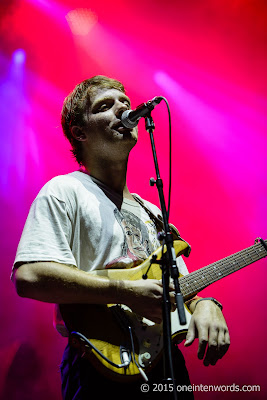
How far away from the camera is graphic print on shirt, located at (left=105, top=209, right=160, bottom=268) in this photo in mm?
1839

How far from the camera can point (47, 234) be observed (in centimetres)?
163

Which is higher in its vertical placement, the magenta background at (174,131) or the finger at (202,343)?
the magenta background at (174,131)

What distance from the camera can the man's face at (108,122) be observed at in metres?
2.20

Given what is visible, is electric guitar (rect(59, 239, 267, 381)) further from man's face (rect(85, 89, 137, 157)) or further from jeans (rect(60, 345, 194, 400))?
man's face (rect(85, 89, 137, 157))

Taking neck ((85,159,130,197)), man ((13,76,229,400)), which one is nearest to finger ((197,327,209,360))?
man ((13,76,229,400))

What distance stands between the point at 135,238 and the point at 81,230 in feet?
1.06

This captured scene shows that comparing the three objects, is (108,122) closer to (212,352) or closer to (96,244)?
(96,244)

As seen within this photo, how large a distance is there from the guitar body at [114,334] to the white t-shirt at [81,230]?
159 mm

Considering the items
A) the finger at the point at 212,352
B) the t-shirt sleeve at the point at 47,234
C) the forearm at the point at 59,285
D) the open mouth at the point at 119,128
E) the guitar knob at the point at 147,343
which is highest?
the open mouth at the point at 119,128

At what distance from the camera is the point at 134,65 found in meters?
4.02

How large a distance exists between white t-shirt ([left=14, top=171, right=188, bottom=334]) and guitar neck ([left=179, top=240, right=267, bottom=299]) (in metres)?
0.27

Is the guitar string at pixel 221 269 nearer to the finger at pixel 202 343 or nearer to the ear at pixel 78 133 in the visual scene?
the finger at pixel 202 343

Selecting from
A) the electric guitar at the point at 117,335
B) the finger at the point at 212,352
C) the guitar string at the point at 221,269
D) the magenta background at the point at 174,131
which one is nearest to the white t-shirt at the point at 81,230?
the electric guitar at the point at 117,335

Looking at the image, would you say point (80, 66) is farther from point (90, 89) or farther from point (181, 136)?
point (90, 89)
